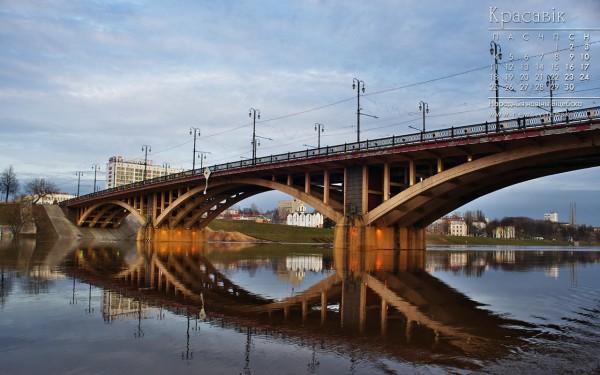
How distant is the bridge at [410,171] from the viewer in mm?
35125

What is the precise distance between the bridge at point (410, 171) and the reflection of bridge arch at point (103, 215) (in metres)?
42.7

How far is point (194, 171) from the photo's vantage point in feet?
242

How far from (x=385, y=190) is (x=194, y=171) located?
36.2 meters

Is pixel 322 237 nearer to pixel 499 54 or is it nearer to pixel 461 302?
pixel 499 54

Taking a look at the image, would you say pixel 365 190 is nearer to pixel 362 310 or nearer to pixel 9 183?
pixel 362 310

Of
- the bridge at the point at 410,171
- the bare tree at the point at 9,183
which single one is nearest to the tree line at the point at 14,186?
the bare tree at the point at 9,183

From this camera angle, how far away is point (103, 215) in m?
115

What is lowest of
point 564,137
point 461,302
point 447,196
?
point 461,302

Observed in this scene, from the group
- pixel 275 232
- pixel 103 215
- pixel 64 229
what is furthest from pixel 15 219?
pixel 275 232

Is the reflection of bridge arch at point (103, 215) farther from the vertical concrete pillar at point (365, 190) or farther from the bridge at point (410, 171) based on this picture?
the vertical concrete pillar at point (365, 190)

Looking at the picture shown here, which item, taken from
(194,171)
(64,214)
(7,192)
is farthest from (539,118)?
(7,192)

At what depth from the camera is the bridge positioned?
35.1 meters

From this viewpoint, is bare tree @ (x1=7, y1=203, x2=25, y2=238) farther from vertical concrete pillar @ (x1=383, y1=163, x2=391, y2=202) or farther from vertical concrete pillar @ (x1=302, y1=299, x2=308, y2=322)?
vertical concrete pillar @ (x1=302, y1=299, x2=308, y2=322)

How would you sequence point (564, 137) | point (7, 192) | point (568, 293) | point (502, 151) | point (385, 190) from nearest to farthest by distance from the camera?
1. point (568, 293)
2. point (564, 137)
3. point (502, 151)
4. point (385, 190)
5. point (7, 192)
